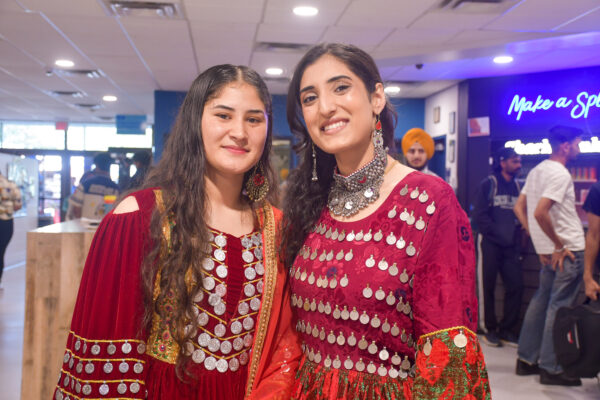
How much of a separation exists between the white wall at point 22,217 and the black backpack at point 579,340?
8841 mm

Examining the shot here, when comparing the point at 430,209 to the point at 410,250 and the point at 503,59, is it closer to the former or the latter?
the point at 410,250

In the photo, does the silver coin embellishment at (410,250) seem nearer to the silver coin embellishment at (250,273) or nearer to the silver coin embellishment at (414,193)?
the silver coin embellishment at (414,193)

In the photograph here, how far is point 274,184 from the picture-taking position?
1821 mm

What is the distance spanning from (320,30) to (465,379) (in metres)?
4.44

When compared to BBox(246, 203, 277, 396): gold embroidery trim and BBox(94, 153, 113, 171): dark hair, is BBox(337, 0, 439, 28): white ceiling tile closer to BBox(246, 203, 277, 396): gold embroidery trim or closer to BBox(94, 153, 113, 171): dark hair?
BBox(94, 153, 113, 171): dark hair

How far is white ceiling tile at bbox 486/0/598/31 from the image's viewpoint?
432 cm

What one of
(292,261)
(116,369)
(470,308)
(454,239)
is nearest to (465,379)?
(470,308)

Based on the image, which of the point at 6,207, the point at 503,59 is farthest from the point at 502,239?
the point at 6,207

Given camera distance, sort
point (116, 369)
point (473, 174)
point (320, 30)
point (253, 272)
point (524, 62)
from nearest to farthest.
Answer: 1. point (116, 369)
2. point (253, 272)
3. point (320, 30)
4. point (524, 62)
5. point (473, 174)

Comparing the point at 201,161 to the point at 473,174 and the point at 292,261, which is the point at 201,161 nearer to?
the point at 292,261

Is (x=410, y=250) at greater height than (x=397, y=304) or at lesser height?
greater

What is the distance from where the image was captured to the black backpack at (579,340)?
3.32 metres

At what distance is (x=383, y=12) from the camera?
14.8ft

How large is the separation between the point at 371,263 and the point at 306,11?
12.1 ft
